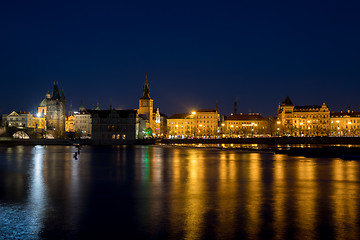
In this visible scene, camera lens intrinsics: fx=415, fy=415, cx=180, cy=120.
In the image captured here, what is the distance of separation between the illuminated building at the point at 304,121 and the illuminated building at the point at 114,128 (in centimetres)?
8103

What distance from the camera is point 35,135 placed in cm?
15950

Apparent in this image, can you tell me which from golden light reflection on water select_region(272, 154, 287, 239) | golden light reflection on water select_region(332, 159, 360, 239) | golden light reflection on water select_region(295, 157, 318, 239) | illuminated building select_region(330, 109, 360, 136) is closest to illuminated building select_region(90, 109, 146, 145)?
golden light reflection on water select_region(295, 157, 318, 239)

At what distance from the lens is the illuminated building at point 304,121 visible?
180375mm

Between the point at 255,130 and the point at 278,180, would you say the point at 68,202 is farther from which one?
the point at 255,130

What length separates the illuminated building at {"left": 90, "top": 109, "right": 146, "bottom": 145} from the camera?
123m

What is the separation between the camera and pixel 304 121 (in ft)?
622

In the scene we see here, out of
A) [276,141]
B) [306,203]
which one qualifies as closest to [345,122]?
[276,141]

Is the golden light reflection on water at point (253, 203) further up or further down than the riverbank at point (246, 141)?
further down

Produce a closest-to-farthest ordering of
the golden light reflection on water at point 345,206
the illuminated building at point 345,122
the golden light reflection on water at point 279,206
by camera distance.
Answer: the golden light reflection on water at point 345,206, the golden light reflection on water at point 279,206, the illuminated building at point 345,122

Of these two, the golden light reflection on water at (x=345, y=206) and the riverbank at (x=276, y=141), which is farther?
the riverbank at (x=276, y=141)

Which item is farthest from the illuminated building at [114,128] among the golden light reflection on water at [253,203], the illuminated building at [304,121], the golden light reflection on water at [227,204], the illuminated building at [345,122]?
the illuminated building at [345,122]

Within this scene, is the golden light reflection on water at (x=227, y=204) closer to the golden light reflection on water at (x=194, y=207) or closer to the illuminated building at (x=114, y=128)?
the golden light reflection on water at (x=194, y=207)

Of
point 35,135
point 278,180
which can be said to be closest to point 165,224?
point 278,180

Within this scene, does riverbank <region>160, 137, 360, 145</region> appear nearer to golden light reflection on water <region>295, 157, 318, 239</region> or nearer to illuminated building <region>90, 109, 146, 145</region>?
illuminated building <region>90, 109, 146, 145</region>
